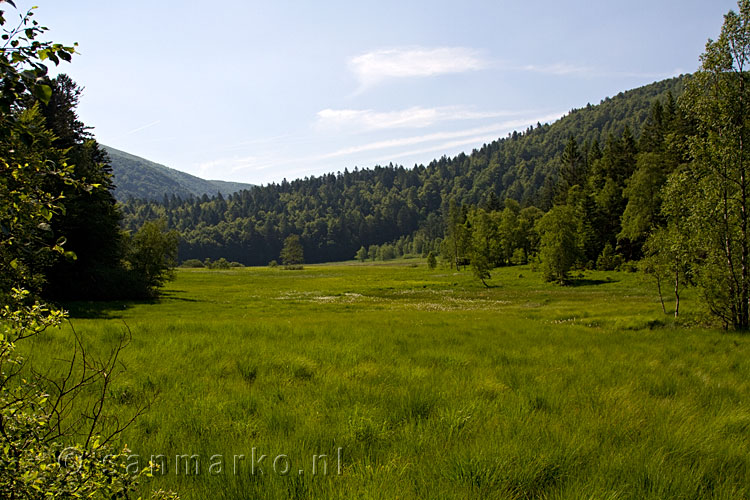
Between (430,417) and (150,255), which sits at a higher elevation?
(150,255)

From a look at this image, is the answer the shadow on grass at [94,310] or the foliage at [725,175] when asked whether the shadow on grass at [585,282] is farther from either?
the shadow on grass at [94,310]

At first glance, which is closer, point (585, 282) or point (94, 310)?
point (94, 310)

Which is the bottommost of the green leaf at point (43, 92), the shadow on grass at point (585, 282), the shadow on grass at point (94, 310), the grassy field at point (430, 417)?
the shadow on grass at point (585, 282)

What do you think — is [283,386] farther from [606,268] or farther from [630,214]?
[606,268]

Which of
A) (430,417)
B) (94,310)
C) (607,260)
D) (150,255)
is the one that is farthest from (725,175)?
(607,260)

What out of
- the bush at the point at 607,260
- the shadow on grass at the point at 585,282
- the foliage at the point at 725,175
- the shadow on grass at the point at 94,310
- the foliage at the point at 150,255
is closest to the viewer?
Result: the foliage at the point at 725,175

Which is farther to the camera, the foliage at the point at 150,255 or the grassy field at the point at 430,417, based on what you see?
the foliage at the point at 150,255

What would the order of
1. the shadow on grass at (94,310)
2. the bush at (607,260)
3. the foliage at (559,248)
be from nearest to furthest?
1. the shadow on grass at (94,310)
2. the foliage at (559,248)
3. the bush at (607,260)

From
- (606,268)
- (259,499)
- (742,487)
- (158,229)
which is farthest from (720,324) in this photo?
(606,268)

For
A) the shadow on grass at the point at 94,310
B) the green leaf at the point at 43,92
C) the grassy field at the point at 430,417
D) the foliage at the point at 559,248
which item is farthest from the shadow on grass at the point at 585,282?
the green leaf at the point at 43,92

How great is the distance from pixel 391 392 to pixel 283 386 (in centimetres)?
219

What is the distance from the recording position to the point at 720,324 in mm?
17328

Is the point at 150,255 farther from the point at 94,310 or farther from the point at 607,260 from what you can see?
the point at 607,260

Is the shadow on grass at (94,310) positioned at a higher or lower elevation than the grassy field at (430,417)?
lower
